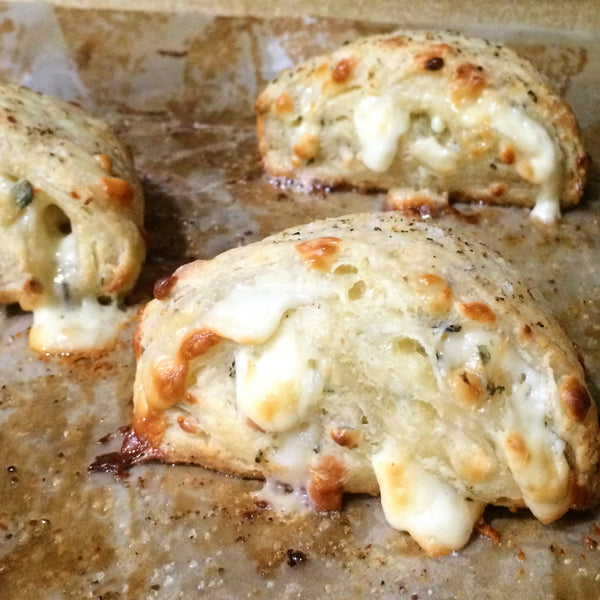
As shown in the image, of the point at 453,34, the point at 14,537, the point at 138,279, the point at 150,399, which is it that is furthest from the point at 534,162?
the point at 14,537

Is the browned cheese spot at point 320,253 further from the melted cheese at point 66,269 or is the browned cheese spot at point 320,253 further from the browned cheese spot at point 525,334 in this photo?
the melted cheese at point 66,269

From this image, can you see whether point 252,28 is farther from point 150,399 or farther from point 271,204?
point 150,399

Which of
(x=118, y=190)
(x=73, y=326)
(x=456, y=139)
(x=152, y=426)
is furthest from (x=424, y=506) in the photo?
(x=456, y=139)

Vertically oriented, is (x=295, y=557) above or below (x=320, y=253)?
below

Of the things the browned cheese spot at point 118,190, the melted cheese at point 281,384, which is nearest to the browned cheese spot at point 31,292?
the browned cheese spot at point 118,190

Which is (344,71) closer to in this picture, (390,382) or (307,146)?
(307,146)
